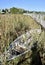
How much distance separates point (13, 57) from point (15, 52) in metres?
0.30

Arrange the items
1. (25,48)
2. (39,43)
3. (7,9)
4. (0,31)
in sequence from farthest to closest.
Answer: (0,31) → (25,48) → (39,43) → (7,9)

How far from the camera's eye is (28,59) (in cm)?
460

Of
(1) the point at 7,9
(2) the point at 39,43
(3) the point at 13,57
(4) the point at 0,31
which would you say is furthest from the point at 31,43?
(4) the point at 0,31

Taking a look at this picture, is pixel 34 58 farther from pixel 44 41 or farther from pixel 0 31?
pixel 0 31

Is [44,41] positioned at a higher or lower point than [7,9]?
lower

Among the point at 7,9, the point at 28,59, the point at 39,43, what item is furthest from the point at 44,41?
the point at 7,9

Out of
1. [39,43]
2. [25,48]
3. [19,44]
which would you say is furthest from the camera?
[19,44]

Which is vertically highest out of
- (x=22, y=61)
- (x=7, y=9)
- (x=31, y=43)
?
(x=7, y=9)

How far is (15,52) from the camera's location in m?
4.84

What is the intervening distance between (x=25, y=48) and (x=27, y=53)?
0.46ft

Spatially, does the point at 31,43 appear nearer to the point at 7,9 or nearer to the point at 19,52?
the point at 19,52

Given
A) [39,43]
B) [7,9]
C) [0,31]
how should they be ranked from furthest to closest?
[0,31] → [39,43] → [7,9]

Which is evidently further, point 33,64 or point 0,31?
point 0,31

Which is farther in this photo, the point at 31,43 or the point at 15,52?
the point at 15,52
